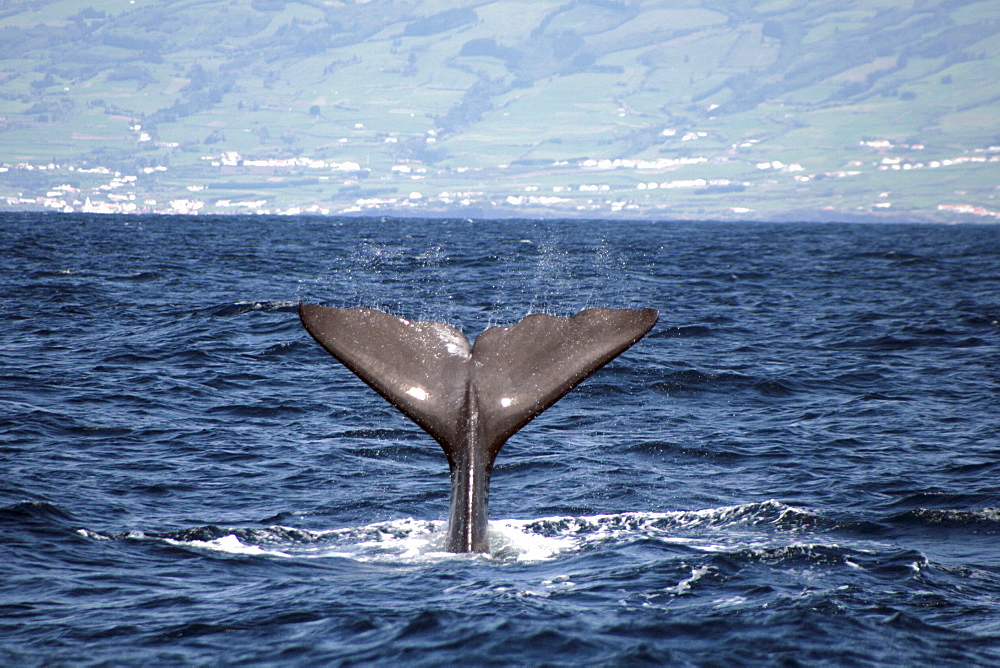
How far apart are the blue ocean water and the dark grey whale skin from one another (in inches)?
29.8

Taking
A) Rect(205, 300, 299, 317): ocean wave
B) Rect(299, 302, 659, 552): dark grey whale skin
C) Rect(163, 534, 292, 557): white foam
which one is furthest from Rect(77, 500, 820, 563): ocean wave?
Rect(205, 300, 299, 317): ocean wave

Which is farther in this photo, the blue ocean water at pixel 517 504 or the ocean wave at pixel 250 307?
the ocean wave at pixel 250 307

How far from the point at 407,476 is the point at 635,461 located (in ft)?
8.44

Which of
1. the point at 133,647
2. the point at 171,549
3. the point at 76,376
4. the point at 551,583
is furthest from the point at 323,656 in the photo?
the point at 76,376

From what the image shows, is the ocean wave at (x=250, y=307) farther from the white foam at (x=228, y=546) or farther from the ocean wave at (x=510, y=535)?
the white foam at (x=228, y=546)

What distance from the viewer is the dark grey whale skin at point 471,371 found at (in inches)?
321

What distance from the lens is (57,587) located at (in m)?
7.30

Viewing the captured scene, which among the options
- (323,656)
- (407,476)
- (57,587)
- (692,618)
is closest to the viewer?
(323,656)

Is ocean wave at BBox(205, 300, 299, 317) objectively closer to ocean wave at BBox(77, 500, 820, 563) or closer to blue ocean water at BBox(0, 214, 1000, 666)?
blue ocean water at BBox(0, 214, 1000, 666)

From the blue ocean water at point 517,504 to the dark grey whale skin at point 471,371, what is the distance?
757 mm

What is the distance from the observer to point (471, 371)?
858 centimetres

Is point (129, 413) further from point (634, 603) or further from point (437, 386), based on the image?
point (634, 603)

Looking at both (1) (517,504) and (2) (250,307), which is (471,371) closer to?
(1) (517,504)

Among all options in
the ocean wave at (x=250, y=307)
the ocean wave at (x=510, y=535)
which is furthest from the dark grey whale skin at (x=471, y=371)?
the ocean wave at (x=250, y=307)
